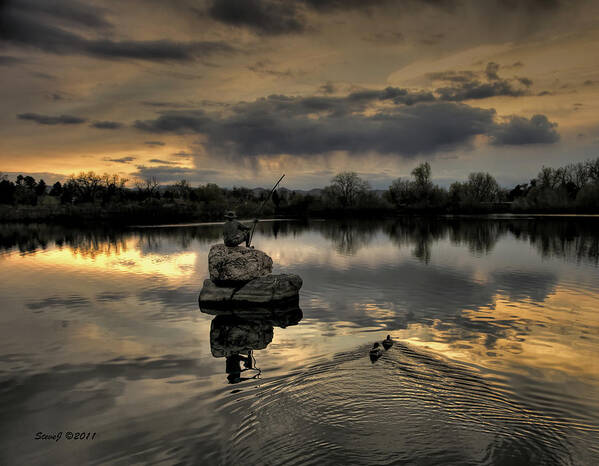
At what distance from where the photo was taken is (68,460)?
246 inches

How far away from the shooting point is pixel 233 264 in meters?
15.5

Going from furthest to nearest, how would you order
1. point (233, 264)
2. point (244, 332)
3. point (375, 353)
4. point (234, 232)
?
1. point (234, 232)
2. point (233, 264)
3. point (244, 332)
4. point (375, 353)

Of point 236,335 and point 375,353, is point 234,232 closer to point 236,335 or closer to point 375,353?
point 236,335

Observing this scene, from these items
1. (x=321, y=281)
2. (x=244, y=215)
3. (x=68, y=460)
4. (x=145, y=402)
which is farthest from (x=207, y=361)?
(x=244, y=215)

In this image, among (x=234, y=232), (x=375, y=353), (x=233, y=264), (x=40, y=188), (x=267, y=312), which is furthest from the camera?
(x=40, y=188)

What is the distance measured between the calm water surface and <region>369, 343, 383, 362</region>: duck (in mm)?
177

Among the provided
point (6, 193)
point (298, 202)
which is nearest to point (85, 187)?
point (6, 193)

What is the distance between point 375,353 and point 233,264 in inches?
291

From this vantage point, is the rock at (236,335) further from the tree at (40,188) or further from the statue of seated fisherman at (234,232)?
the tree at (40,188)

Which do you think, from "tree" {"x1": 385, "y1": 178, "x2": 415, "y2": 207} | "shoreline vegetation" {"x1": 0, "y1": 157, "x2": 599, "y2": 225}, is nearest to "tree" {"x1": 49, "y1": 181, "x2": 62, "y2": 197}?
"shoreline vegetation" {"x1": 0, "y1": 157, "x2": 599, "y2": 225}

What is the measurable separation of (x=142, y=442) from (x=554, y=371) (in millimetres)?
8697

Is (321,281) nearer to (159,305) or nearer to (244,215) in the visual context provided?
(159,305)

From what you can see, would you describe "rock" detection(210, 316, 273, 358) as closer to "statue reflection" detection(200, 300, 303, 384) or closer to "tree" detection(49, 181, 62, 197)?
"statue reflection" detection(200, 300, 303, 384)
